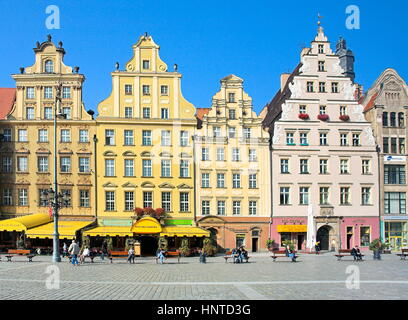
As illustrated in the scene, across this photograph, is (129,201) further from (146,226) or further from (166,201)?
(146,226)

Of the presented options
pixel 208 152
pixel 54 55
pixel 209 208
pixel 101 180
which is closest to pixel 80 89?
pixel 54 55

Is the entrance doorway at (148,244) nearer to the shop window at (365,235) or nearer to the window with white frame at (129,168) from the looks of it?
the window with white frame at (129,168)

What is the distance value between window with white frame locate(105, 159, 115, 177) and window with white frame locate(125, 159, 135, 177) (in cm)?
115

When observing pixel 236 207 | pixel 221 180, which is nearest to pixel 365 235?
pixel 236 207

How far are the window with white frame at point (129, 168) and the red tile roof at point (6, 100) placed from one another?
1193 cm

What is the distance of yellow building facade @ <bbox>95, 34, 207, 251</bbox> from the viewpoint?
4303 centimetres

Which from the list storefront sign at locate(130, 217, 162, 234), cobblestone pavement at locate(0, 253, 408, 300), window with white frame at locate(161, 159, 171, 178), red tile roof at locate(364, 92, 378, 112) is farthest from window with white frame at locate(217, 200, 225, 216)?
cobblestone pavement at locate(0, 253, 408, 300)

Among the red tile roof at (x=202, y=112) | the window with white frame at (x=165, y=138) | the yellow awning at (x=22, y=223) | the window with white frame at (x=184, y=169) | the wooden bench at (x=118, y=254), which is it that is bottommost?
the wooden bench at (x=118, y=254)

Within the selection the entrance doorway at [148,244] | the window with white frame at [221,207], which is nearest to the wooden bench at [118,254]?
the entrance doorway at [148,244]

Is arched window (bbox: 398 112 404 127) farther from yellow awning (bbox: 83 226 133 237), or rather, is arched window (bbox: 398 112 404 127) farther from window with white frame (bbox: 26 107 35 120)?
window with white frame (bbox: 26 107 35 120)

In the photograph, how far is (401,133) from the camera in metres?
46.9

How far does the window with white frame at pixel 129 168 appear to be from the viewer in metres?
43.2
